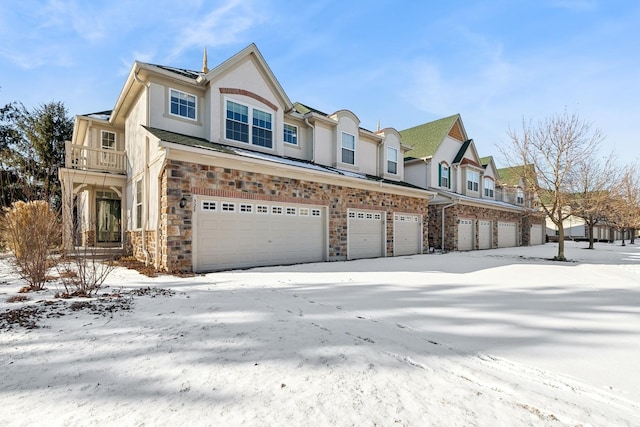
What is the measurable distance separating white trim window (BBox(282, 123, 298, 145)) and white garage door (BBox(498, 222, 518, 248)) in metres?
18.2

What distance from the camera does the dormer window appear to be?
2127 cm

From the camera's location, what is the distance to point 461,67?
11922 millimetres

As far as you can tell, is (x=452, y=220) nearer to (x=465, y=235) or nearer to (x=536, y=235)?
(x=465, y=235)

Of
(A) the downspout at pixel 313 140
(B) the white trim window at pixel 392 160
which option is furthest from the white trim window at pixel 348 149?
(B) the white trim window at pixel 392 160

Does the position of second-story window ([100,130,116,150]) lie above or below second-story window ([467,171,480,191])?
above

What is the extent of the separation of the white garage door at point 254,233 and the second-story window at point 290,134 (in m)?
3.86

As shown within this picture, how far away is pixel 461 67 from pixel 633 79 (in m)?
5.53

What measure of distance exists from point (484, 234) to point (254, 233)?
18196 millimetres

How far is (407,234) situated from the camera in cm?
1647

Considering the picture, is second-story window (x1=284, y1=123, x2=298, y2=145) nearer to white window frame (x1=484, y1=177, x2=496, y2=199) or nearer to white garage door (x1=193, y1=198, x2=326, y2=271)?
white garage door (x1=193, y1=198, x2=326, y2=271)

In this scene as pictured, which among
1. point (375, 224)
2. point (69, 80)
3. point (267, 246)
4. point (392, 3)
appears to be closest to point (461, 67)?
point (392, 3)

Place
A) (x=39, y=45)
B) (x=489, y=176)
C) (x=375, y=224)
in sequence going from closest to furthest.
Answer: (x=39, y=45) < (x=375, y=224) < (x=489, y=176)

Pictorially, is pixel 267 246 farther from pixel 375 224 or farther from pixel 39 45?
pixel 39 45

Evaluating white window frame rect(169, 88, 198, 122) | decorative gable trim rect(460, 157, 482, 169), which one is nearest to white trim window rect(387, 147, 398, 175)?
decorative gable trim rect(460, 157, 482, 169)
